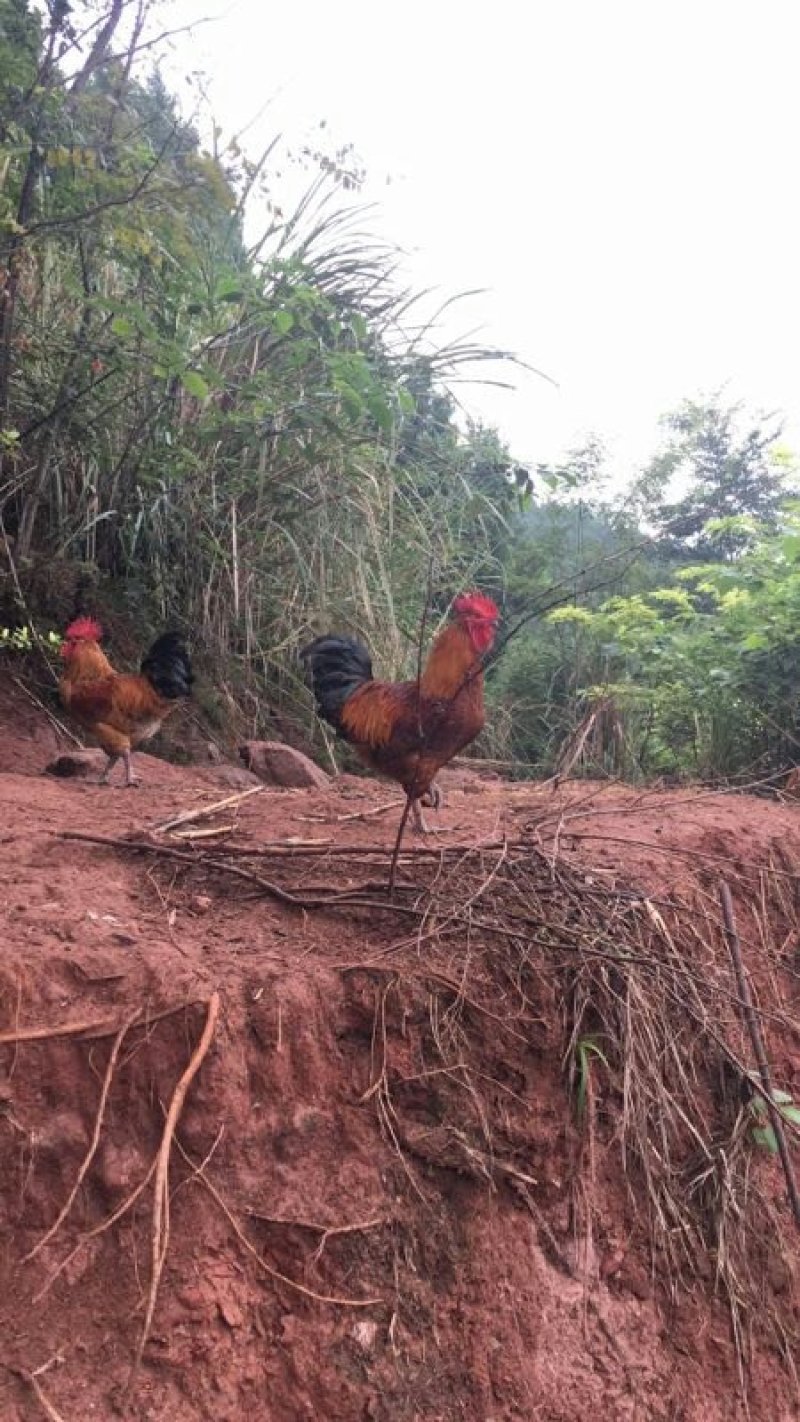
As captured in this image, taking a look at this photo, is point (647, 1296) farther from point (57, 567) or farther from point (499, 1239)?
point (57, 567)

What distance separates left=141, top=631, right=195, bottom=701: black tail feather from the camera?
4.28m

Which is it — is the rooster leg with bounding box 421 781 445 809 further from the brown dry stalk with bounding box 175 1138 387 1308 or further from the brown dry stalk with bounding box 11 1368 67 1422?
the brown dry stalk with bounding box 11 1368 67 1422

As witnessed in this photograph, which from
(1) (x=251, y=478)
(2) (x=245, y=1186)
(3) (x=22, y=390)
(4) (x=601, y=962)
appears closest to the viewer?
(2) (x=245, y=1186)

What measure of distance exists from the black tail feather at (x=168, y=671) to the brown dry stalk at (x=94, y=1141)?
269 cm

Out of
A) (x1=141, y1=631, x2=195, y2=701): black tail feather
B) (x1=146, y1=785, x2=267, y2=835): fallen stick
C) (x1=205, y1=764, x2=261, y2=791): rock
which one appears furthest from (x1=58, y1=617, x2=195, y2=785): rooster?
(x1=146, y1=785, x2=267, y2=835): fallen stick

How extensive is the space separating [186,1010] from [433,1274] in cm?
73

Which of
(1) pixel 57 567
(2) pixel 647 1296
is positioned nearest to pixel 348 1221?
(2) pixel 647 1296

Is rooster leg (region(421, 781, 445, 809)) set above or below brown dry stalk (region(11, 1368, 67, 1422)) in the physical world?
above

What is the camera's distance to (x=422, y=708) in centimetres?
308

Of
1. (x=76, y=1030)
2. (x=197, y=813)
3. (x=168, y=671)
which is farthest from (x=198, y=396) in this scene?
(x=76, y=1030)

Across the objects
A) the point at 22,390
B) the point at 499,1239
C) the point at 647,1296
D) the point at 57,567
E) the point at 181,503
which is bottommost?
the point at 647,1296

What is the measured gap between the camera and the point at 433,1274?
178cm

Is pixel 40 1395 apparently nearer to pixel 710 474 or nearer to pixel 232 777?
pixel 232 777

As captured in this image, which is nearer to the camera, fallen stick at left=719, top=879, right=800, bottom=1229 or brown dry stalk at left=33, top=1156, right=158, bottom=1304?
brown dry stalk at left=33, top=1156, right=158, bottom=1304
